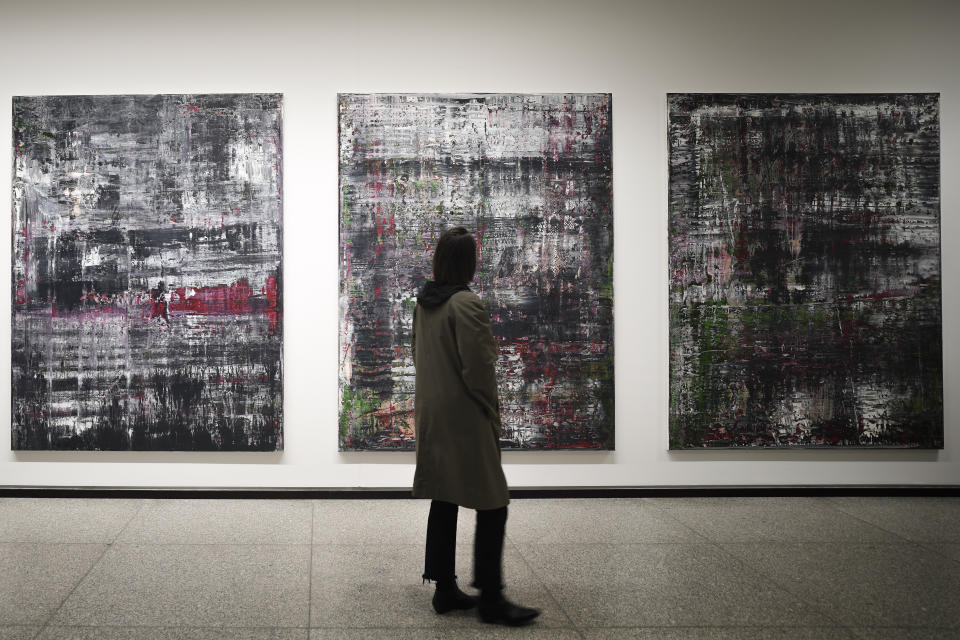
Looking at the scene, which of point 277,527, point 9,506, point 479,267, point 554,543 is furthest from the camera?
point 479,267

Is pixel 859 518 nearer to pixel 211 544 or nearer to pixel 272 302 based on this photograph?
pixel 211 544

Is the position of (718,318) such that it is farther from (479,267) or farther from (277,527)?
(277,527)

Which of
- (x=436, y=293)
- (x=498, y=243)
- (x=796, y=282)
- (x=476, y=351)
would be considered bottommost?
(x=476, y=351)

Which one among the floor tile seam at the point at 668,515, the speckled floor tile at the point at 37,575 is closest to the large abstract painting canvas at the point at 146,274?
the speckled floor tile at the point at 37,575

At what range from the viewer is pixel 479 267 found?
4.38 meters

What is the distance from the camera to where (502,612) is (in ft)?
7.87

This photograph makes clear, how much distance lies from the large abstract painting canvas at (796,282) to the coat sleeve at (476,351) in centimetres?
241

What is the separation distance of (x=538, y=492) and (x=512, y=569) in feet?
4.43

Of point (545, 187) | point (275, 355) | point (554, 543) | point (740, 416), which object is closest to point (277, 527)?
point (275, 355)

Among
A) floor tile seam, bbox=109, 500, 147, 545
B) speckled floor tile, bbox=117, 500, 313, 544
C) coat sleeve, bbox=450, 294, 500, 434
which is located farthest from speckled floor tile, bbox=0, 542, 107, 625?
coat sleeve, bbox=450, 294, 500, 434

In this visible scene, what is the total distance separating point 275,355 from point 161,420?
2.94 feet

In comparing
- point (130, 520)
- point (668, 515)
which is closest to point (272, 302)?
point (130, 520)

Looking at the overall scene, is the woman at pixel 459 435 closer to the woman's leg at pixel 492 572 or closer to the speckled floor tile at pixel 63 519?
the woman's leg at pixel 492 572

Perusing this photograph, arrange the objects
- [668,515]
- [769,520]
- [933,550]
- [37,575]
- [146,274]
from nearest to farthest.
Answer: [37,575] < [933,550] < [769,520] < [668,515] < [146,274]
